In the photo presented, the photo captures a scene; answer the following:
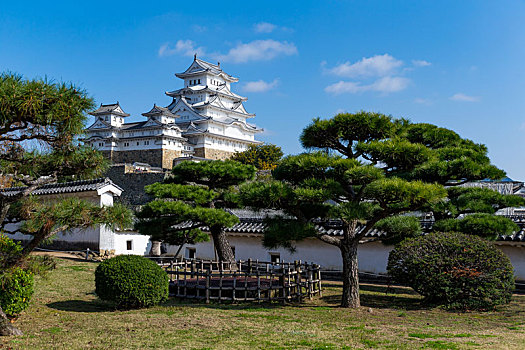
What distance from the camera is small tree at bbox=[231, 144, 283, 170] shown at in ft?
153

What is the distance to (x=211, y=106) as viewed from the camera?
55.1m

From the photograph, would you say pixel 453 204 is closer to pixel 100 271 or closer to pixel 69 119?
pixel 100 271

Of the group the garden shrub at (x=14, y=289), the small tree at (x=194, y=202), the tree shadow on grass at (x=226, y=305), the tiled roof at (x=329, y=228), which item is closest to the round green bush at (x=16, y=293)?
the garden shrub at (x=14, y=289)

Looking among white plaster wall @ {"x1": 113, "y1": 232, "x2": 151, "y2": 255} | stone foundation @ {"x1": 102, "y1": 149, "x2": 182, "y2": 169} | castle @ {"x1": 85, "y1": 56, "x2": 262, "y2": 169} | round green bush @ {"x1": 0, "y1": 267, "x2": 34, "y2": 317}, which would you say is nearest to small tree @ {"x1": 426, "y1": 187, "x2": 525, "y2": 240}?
round green bush @ {"x1": 0, "y1": 267, "x2": 34, "y2": 317}

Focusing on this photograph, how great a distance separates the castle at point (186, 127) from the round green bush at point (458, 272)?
40136 mm

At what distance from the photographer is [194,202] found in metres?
14.0

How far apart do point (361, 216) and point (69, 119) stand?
18.0ft

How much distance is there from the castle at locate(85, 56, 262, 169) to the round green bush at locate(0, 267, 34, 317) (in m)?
41.0

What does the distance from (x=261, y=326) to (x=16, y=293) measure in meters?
4.26

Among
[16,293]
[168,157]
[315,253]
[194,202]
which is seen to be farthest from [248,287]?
[168,157]

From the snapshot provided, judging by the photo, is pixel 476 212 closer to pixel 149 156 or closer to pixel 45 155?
pixel 45 155

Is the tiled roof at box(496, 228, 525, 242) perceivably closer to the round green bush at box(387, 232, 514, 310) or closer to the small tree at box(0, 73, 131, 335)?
the round green bush at box(387, 232, 514, 310)

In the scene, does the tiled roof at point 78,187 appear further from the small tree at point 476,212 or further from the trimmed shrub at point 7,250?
the small tree at point 476,212

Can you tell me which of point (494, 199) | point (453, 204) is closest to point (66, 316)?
point (453, 204)
